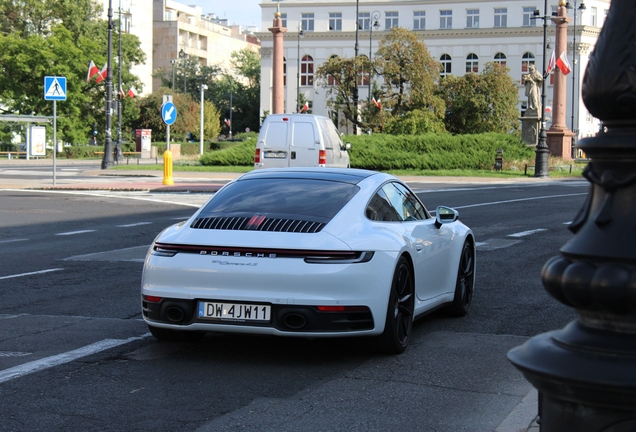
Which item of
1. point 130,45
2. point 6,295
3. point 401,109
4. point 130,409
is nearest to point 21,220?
point 6,295

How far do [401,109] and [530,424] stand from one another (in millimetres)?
59217

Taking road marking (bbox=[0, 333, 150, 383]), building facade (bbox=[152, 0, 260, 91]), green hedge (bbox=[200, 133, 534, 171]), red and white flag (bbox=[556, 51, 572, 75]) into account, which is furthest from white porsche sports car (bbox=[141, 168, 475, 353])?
building facade (bbox=[152, 0, 260, 91])

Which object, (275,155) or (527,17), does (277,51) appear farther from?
(527,17)

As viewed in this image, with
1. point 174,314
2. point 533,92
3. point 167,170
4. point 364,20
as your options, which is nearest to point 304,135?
point 167,170

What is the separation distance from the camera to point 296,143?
2736 cm

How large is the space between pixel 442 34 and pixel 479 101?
2865 cm

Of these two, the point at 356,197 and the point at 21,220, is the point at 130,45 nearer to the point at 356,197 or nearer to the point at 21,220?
the point at 21,220

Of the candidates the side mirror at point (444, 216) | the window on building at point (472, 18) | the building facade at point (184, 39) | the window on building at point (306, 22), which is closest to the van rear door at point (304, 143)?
the side mirror at point (444, 216)

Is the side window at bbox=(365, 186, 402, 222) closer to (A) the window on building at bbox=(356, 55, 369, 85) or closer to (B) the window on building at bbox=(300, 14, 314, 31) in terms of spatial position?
(A) the window on building at bbox=(356, 55, 369, 85)

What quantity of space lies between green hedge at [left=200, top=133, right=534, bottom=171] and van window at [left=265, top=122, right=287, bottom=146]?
2081 cm

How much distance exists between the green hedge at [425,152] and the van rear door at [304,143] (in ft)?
68.7

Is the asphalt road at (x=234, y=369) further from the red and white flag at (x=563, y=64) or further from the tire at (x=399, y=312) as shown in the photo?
the red and white flag at (x=563, y=64)

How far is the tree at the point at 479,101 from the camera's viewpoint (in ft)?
226

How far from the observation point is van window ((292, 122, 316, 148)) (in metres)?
27.1
